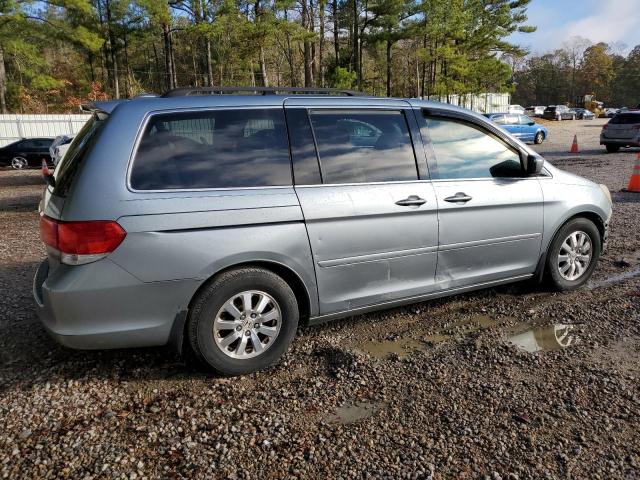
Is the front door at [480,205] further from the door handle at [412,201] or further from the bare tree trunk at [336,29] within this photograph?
the bare tree trunk at [336,29]

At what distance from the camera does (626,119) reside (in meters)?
18.8

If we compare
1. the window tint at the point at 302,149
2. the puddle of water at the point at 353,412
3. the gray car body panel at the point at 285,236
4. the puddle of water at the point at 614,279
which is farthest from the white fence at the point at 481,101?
the puddle of water at the point at 353,412

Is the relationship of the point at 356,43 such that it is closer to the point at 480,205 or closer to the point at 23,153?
the point at 23,153

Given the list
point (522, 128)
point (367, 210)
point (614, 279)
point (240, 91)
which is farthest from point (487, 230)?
point (522, 128)

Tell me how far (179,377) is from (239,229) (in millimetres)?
1079

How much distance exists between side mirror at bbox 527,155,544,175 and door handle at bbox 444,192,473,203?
27.6 inches

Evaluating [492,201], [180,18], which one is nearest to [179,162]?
[492,201]

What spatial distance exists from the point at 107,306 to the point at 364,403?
5.31ft

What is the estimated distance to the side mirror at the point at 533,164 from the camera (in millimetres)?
4180

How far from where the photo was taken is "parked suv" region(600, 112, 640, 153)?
18.5 metres

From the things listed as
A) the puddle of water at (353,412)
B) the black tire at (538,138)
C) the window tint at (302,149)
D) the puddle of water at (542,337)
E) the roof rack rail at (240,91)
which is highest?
the roof rack rail at (240,91)

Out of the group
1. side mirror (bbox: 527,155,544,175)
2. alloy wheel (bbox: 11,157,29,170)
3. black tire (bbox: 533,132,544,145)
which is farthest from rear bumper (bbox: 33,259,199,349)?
black tire (bbox: 533,132,544,145)

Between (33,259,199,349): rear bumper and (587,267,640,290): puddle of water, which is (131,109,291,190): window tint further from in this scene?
(587,267,640,290): puddle of water

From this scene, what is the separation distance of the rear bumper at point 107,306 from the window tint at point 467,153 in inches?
85.7
